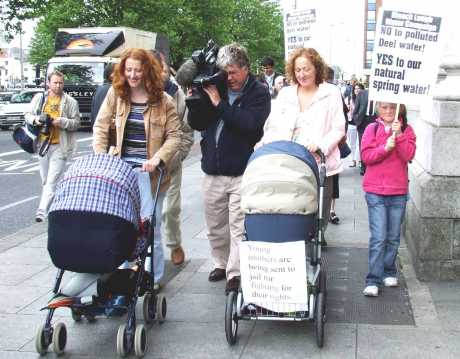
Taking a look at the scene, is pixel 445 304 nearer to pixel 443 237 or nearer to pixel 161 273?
pixel 443 237

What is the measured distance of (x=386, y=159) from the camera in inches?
230

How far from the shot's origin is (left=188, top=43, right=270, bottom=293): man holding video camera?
5.82 meters

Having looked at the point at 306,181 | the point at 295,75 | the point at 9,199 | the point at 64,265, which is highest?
the point at 295,75

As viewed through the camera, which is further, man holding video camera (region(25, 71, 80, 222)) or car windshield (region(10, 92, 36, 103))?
car windshield (region(10, 92, 36, 103))

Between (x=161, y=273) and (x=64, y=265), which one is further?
(x=161, y=273)

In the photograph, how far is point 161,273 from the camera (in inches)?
239

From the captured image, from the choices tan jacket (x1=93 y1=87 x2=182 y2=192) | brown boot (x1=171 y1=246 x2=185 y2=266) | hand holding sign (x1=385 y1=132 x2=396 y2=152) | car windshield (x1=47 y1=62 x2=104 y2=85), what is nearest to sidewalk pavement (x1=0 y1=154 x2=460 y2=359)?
brown boot (x1=171 y1=246 x2=185 y2=266)

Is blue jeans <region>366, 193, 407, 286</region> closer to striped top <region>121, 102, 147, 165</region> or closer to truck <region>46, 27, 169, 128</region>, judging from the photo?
striped top <region>121, 102, 147, 165</region>

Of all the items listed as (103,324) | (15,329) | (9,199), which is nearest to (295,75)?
(103,324)

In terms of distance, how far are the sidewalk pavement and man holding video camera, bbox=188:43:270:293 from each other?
465mm

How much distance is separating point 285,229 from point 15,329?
2065mm

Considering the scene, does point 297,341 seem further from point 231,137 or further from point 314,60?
point 314,60

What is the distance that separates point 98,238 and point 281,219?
3.93 feet

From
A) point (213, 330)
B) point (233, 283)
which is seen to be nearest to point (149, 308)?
point (213, 330)
